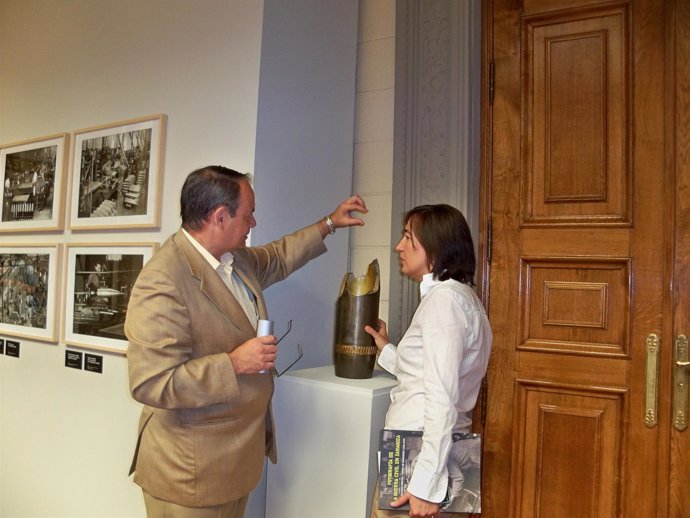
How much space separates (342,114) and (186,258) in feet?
4.30

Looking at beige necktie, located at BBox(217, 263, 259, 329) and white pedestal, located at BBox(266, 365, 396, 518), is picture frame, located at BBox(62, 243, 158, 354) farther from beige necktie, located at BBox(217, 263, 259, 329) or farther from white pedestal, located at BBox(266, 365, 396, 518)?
white pedestal, located at BBox(266, 365, 396, 518)

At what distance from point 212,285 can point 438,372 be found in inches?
28.5

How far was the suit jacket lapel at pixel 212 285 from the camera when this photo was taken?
6.09 feet

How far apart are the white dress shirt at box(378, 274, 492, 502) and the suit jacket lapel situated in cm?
52

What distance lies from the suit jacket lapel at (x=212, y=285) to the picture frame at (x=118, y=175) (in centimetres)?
92

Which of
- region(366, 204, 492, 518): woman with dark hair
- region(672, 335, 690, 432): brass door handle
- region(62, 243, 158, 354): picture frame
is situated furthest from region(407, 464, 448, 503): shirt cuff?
region(62, 243, 158, 354): picture frame

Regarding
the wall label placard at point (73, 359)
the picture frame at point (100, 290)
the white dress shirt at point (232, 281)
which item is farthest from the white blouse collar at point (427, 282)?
the wall label placard at point (73, 359)

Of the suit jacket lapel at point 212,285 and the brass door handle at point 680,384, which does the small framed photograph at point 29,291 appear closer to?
the suit jacket lapel at point 212,285

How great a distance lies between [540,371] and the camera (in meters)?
2.38

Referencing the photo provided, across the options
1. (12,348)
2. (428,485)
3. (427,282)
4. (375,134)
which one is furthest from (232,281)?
(12,348)

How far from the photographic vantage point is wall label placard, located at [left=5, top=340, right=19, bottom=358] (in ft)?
11.3

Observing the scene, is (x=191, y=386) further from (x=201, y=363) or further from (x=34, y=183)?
(x=34, y=183)

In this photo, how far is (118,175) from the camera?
9.55 feet

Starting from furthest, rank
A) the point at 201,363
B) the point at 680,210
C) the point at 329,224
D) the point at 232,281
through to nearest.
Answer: the point at 329,224 → the point at 680,210 → the point at 232,281 → the point at 201,363
